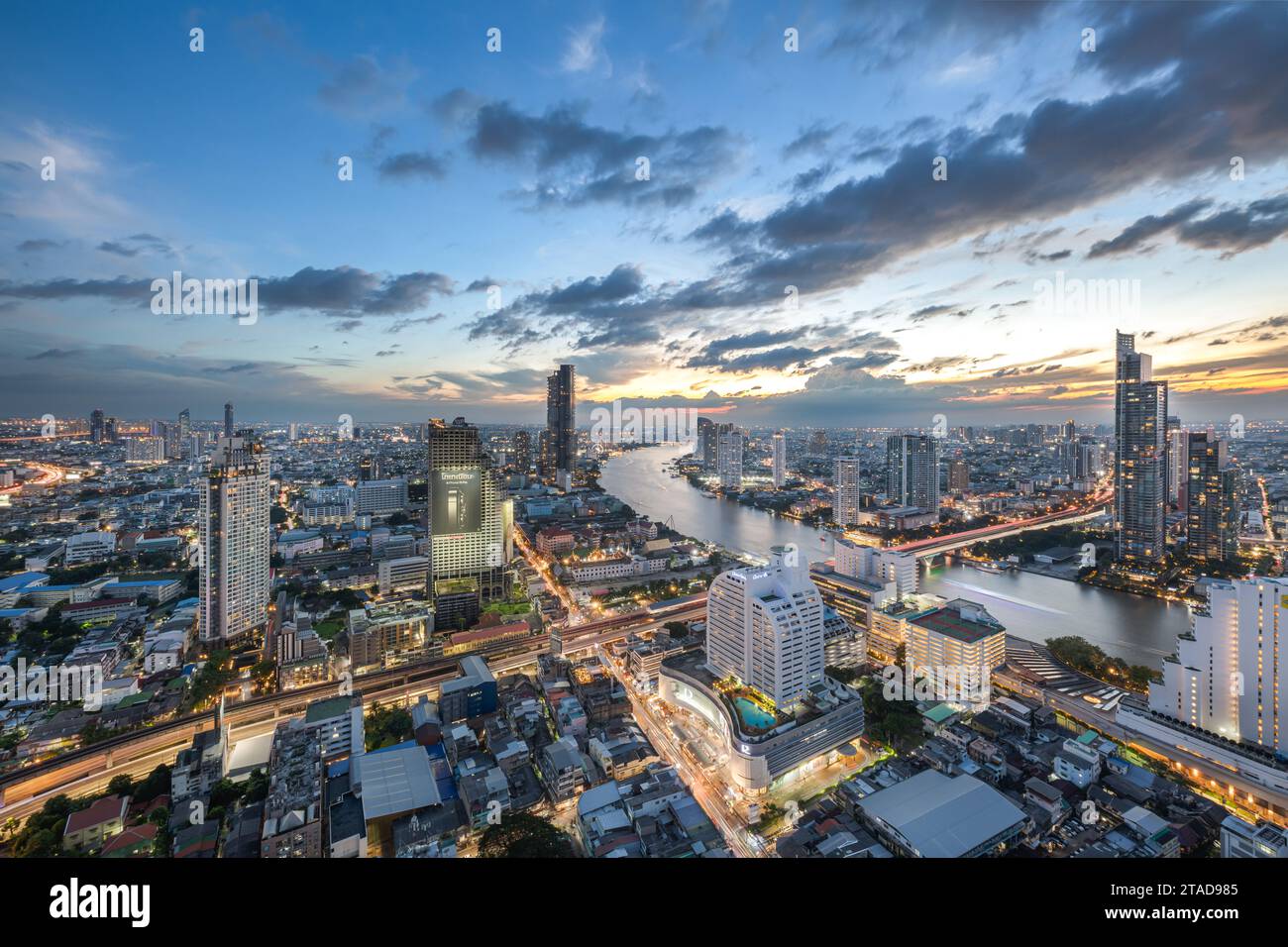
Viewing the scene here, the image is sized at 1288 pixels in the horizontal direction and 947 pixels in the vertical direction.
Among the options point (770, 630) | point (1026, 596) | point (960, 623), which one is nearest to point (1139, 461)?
point (1026, 596)

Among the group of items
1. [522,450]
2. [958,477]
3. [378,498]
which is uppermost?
[522,450]

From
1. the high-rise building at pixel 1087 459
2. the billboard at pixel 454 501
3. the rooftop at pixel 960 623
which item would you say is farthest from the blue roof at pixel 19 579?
the high-rise building at pixel 1087 459

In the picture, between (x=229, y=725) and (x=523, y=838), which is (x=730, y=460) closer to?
(x=229, y=725)

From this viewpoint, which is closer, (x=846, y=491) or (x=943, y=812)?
(x=943, y=812)

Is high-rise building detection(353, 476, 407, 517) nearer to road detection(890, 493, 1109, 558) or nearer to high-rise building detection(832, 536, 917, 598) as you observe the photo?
high-rise building detection(832, 536, 917, 598)

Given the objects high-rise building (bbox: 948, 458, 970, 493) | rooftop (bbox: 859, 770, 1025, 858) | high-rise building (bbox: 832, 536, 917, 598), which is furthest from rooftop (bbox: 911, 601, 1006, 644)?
high-rise building (bbox: 948, 458, 970, 493)
